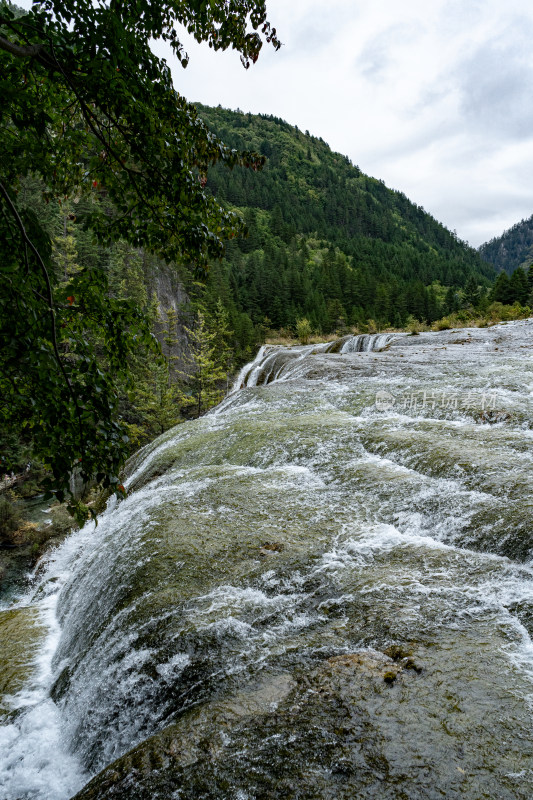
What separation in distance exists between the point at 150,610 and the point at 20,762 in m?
1.45

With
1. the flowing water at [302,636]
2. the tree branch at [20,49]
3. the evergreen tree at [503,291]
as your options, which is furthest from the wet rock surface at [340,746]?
the evergreen tree at [503,291]

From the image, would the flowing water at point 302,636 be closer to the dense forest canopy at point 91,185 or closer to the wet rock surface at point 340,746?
the wet rock surface at point 340,746

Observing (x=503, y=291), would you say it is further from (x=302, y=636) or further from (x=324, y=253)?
(x=324, y=253)

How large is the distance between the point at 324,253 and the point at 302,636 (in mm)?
114603

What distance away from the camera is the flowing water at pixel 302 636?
213 centimetres

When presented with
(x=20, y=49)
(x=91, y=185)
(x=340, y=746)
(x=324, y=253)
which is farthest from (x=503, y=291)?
(x=324, y=253)

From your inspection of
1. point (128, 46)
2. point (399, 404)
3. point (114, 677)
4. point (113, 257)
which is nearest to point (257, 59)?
point (128, 46)

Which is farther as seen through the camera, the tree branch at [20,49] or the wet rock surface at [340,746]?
the tree branch at [20,49]

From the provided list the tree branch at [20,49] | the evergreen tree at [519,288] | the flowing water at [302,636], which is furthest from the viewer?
the evergreen tree at [519,288]

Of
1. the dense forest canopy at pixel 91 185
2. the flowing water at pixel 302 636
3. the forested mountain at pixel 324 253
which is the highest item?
the forested mountain at pixel 324 253

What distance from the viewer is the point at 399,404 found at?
947cm

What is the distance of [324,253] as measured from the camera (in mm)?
108750

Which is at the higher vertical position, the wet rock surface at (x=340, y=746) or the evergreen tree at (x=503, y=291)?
the evergreen tree at (x=503, y=291)

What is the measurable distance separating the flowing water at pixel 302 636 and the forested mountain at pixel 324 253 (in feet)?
10.6
